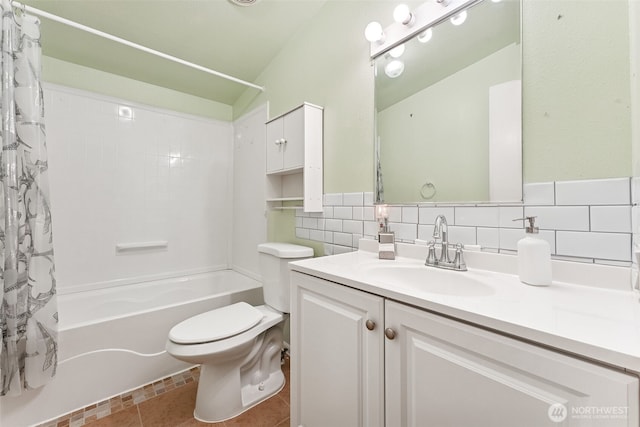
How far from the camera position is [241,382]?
1411 millimetres

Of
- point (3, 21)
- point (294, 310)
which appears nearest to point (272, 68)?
point (3, 21)

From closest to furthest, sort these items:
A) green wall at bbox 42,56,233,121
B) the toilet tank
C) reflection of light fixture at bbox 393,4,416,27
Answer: reflection of light fixture at bbox 393,4,416,27 → the toilet tank → green wall at bbox 42,56,233,121

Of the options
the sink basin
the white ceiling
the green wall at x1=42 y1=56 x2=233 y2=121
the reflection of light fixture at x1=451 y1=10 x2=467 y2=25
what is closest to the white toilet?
the sink basin

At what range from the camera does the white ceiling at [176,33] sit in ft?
5.03

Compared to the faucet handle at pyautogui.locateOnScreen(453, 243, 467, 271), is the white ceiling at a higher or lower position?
higher

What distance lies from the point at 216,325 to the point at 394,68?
5.10 ft

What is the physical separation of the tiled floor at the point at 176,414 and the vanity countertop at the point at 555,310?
0.95m

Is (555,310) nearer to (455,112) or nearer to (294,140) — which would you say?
(455,112)

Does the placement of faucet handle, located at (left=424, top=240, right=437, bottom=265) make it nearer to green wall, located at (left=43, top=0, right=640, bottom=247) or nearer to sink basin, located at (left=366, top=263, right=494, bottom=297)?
sink basin, located at (left=366, top=263, right=494, bottom=297)

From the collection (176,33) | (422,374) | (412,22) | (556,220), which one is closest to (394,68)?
(412,22)

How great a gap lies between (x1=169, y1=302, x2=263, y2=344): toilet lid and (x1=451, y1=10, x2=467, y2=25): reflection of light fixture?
1638mm

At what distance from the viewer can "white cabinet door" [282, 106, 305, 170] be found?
5.08ft

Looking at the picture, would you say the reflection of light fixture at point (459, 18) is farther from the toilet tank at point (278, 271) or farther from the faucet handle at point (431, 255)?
the toilet tank at point (278, 271)

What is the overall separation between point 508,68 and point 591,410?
97cm
